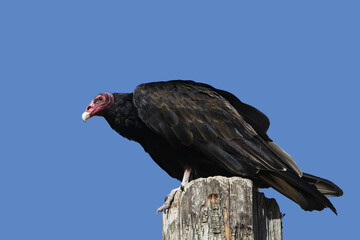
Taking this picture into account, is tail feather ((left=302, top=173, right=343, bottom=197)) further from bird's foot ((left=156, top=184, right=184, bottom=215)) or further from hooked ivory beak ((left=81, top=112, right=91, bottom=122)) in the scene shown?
hooked ivory beak ((left=81, top=112, right=91, bottom=122))

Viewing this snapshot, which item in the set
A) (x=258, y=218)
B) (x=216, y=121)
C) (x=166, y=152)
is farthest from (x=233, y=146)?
(x=258, y=218)

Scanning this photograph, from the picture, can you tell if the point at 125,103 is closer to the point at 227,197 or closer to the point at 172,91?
the point at 172,91

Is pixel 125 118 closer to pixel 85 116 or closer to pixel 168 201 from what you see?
pixel 85 116

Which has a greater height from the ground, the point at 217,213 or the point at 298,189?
the point at 298,189

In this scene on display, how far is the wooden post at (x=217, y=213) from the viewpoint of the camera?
4.02 meters

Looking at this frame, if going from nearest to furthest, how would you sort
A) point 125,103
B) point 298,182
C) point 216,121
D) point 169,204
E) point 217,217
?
point 217,217 → point 169,204 → point 298,182 → point 216,121 → point 125,103

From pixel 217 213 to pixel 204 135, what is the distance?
4.75 ft

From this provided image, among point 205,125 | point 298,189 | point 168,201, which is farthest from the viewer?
point 205,125

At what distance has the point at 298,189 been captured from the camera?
5086 mm

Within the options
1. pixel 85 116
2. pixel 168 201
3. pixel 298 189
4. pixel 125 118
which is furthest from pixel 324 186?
pixel 85 116

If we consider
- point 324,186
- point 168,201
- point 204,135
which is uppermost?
point 204,135

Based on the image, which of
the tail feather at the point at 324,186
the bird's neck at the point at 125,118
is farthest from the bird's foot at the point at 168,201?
the tail feather at the point at 324,186

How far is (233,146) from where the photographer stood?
17.4 ft

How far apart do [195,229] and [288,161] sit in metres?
1.45
